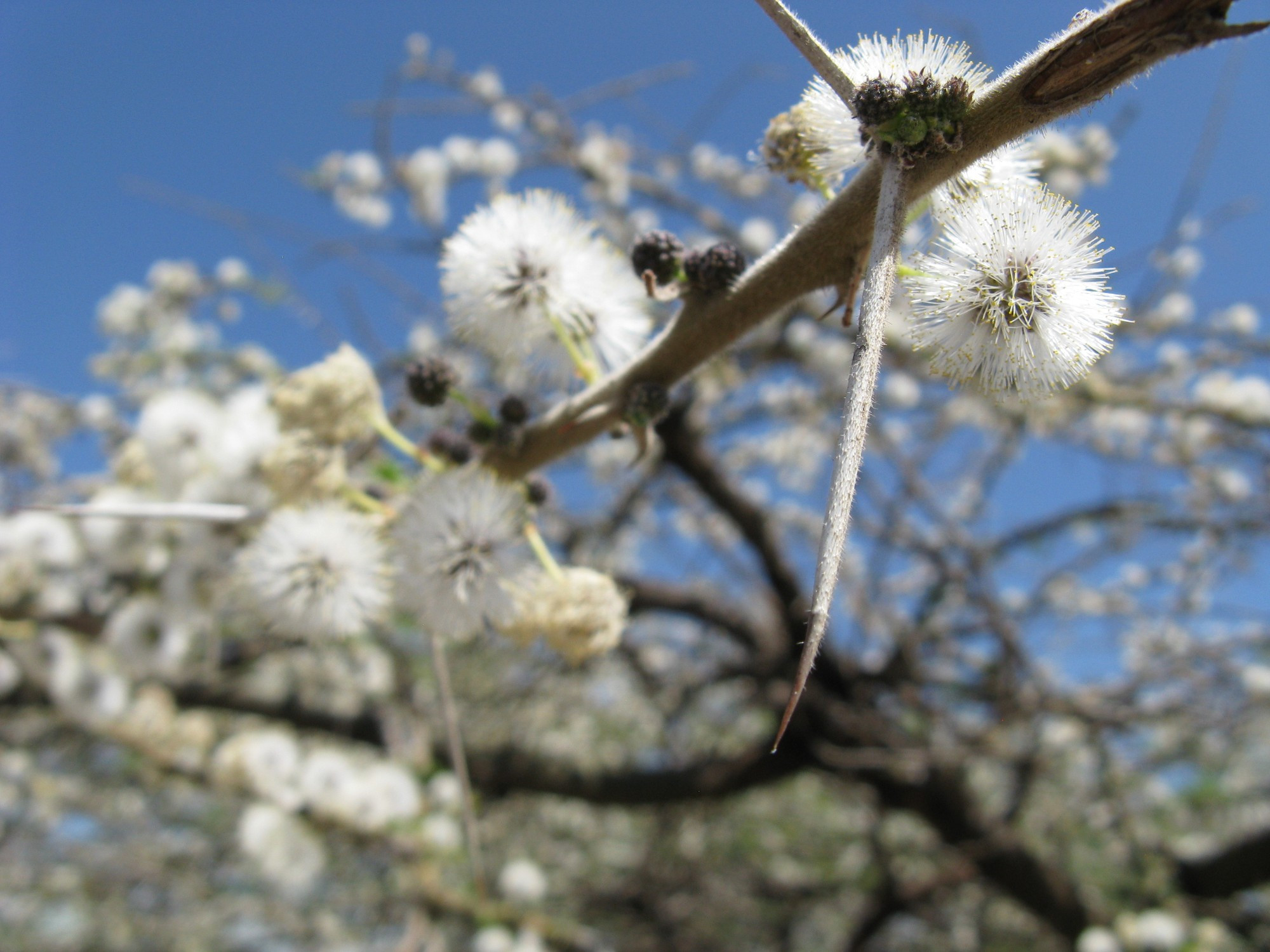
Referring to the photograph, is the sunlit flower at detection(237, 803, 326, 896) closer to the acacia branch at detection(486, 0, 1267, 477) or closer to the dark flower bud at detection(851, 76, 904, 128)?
the acacia branch at detection(486, 0, 1267, 477)

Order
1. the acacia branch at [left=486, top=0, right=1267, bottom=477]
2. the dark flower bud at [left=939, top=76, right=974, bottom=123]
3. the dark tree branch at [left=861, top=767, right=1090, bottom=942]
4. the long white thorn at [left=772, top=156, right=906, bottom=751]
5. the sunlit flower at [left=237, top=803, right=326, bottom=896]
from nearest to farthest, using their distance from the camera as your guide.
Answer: the long white thorn at [left=772, top=156, right=906, bottom=751] → the acacia branch at [left=486, top=0, right=1267, bottom=477] → the dark flower bud at [left=939, top=76, right=974, bottom=123] → the sunlit flower at [left=237, top=803, right=326, bottom=896] → the dark tree branch at [left=861, top=767, right=1090, bottom=942]

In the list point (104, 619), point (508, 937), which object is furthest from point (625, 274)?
point (508, 937)

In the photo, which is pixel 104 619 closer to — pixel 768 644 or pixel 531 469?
pixel 531 469

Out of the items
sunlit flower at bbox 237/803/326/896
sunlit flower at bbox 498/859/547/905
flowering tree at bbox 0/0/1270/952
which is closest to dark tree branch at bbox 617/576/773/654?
flowering tree at bbox 0/0/1270/952

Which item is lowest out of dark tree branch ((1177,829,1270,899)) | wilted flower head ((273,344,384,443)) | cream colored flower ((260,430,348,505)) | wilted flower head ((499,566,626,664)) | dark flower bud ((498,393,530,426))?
dark tree branch ((1177,829,1270,899))

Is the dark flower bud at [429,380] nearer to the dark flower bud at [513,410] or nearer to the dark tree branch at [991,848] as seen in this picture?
the dark flower bud at [513,410]

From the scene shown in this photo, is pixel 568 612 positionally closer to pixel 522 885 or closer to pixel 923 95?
pixel 923 95
